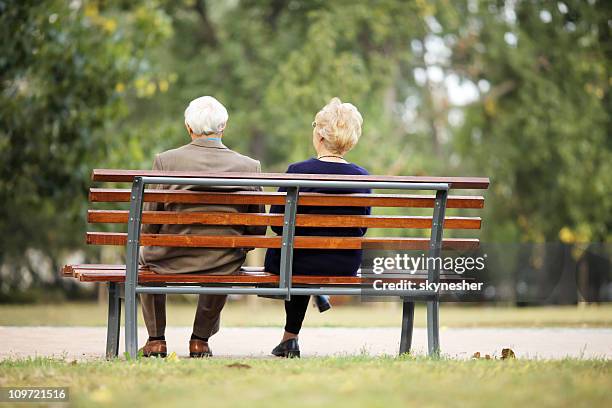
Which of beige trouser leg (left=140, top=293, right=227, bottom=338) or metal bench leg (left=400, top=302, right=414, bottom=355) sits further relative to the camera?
metal bench leg (left=400, top=302, right=414, bottom=355)

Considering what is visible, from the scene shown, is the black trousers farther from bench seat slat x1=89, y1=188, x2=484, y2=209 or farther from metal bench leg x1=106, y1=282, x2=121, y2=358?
metal bench leg x1=106, y1=282, x2=121, y2=358

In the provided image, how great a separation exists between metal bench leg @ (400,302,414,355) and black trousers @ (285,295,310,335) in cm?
62

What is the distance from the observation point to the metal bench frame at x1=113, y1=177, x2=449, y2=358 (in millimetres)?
6066

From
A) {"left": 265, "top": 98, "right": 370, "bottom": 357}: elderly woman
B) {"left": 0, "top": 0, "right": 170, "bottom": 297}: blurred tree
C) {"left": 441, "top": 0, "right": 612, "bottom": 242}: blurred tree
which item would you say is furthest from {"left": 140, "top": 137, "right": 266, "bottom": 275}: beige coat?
{"left": 441, "top": 0, "right": 612, "bottom": 242}: blurred tree

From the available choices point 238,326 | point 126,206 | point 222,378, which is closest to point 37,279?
point 126,206

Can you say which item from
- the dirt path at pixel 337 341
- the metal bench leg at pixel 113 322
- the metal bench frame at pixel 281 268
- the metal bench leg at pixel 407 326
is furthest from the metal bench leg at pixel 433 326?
the metal bench leg at pixel 113 322

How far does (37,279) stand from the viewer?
103 feet

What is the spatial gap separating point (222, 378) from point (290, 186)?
148cm

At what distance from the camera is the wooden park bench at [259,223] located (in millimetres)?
6105

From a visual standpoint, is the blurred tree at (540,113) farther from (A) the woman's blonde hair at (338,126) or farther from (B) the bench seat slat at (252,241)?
(B) the bench seat slat at (252,241)

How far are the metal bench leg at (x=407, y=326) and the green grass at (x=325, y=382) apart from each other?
88 centimetres

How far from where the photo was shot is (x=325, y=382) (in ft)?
15.9

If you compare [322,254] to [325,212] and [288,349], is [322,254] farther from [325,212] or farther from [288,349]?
[288,349]

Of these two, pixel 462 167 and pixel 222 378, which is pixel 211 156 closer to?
pixel 222 378
